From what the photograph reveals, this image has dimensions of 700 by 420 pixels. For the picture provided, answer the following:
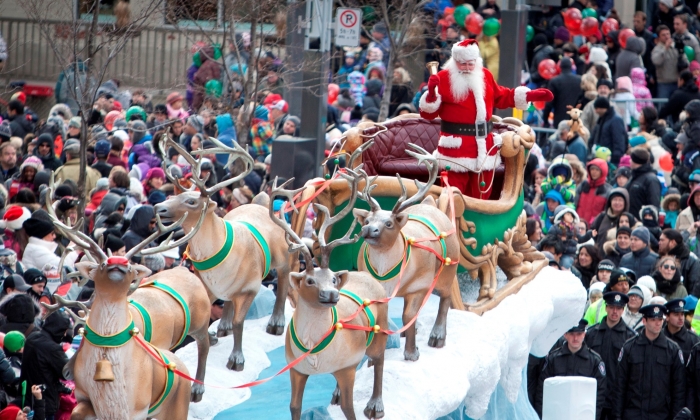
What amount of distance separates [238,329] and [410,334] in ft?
3.35

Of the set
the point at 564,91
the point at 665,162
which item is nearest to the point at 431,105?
the point at 665,162

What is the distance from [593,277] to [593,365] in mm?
1659

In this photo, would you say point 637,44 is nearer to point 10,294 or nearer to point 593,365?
point 593,365

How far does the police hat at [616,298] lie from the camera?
960 centimetres

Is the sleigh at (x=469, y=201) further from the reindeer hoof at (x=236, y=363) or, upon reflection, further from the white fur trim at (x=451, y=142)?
the reindeer hoof at (x=236, y=363)

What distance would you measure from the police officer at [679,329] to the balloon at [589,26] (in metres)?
9.46

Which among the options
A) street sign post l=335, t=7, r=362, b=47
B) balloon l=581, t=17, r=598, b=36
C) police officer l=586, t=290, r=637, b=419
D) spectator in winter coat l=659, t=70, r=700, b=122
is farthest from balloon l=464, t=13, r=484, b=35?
police officer l=586, t=290, r=637, b=419

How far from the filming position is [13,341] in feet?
25.2

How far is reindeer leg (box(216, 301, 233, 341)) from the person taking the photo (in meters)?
7.73

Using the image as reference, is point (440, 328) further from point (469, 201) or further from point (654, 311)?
point (654, 311)

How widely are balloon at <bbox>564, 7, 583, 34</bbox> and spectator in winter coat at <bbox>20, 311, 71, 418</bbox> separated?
1275cm

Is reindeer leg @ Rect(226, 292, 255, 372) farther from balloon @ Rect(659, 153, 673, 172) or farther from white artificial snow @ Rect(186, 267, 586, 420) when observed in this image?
balloon @ Rect(659, 153, 673, 172)

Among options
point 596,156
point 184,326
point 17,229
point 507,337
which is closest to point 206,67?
point 596,156

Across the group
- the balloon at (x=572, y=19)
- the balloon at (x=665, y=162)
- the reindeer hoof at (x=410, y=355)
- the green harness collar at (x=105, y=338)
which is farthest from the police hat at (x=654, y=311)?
the balloon at (x=572, y=19)
